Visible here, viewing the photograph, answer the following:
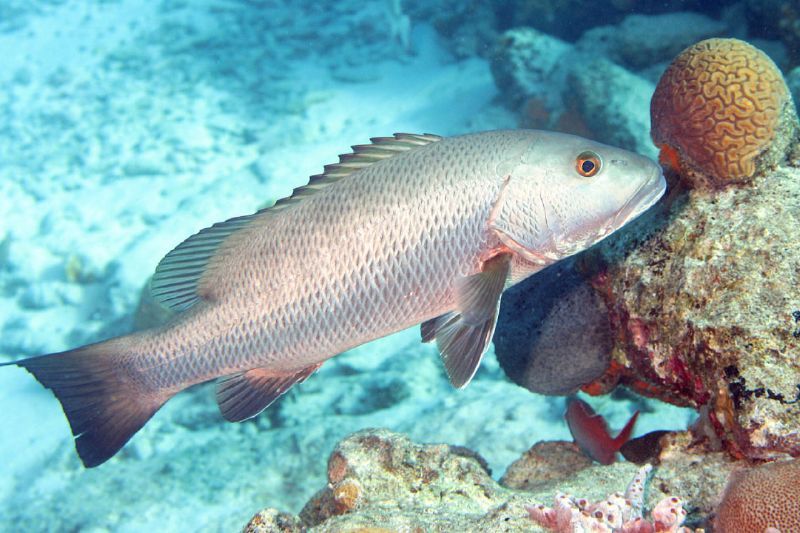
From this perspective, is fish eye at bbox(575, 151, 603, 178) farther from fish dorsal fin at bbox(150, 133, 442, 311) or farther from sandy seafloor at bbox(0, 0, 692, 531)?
sandy seafloor at bbox(0, 0, 692, 531)

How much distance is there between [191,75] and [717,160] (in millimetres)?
15028

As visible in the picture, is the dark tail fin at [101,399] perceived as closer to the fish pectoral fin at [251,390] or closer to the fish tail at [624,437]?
the fish pectoral fin at [251,390]

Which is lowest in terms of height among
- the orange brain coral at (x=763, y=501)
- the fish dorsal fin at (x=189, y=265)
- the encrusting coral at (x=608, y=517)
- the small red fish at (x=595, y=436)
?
the small red fish at (x=595, y=436)

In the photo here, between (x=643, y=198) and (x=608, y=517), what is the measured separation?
4.71 feet

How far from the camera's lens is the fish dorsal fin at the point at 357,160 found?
2988mm

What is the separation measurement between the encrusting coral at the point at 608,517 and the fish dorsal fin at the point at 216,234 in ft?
6.17

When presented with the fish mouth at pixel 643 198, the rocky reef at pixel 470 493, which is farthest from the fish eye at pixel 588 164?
the rocky reef at pixel 470 493

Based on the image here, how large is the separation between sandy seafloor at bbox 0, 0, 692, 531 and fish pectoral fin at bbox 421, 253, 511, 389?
3.13 meters

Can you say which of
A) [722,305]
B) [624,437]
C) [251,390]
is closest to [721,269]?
[722,305]

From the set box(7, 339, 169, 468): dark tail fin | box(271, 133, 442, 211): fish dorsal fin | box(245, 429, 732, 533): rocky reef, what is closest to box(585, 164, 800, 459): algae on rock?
box(245, 429, 732, 533): rocky reef

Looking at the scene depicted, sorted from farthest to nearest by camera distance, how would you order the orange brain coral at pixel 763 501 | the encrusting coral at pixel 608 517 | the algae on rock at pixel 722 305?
1. the algae on rock at pixel 722 305
2. the encrusting coral at pixel 608 517
3. the orange brain coral at pixel 763 501

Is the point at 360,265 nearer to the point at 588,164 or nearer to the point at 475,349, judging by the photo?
the point at 475,349

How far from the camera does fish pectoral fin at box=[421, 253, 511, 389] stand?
2543 mm

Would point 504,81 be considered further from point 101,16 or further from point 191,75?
point 101,16
